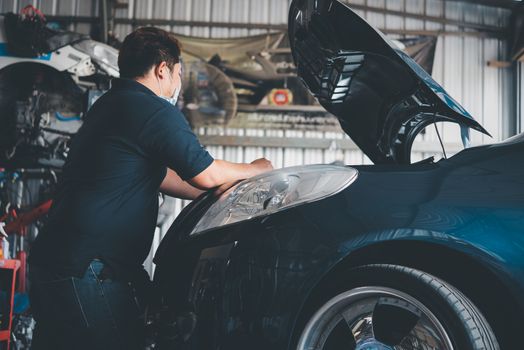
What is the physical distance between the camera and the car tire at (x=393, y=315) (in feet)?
3.79

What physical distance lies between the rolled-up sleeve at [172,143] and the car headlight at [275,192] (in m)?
0.13

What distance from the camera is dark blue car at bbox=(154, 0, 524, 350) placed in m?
1.17

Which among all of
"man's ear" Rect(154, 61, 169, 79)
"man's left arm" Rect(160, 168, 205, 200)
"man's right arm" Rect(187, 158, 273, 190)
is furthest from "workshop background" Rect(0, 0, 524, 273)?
"man's right arm" Rect(187, 158, 273, 190)

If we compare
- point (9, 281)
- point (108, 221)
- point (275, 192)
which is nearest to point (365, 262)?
point (275, 192)

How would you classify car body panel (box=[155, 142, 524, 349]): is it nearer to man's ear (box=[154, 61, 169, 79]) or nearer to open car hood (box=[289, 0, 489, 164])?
open car hood (box=[289, 0, 489, 164])

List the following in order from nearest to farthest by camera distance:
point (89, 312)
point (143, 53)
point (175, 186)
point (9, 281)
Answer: point (89, 312) < point (143, 53) < point (175, 186) < point (9, 281)

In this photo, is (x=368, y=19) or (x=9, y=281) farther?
(x=368, y=19)

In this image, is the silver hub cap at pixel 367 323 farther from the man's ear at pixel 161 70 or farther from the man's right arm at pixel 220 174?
the man's ear at pixel 161 70

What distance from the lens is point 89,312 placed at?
1609 millimetres

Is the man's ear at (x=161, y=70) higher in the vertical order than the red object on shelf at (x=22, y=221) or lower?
higher

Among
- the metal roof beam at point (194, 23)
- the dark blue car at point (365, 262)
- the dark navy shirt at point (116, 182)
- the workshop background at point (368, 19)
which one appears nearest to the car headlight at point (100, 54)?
the workshop background at point (368, 19)

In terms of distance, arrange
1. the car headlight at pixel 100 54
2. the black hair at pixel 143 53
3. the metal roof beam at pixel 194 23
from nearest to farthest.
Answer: the black hair at pixel 143 53 → the car headlight at pixel 100 54 → the metal roof beam at pixel 194 23

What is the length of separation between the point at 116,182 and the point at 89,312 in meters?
0.39

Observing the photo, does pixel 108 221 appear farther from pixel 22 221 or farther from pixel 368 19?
pixel 368 19
